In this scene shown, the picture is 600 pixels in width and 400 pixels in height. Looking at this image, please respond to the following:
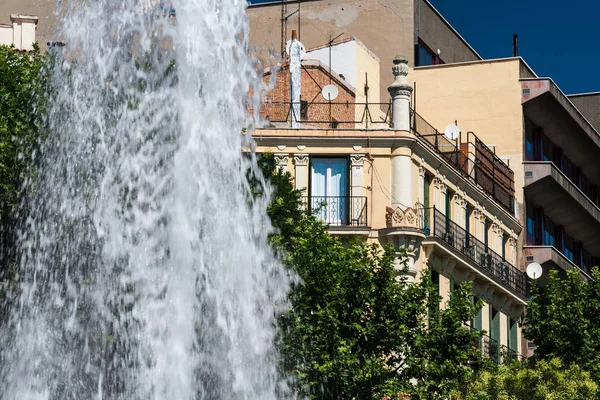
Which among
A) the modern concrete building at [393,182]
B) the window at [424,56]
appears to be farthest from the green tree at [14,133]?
the window at [424,56]

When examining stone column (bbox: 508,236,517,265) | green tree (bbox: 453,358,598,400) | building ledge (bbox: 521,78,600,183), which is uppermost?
building ledge (bbox: 521,78,600,183)

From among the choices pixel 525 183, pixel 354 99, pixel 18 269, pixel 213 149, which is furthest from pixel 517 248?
pixel 213 149

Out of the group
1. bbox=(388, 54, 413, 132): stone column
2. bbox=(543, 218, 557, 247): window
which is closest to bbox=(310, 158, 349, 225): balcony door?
bbox=(388, 54, 413, 132): stone column

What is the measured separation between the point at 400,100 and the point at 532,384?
11.2 metres

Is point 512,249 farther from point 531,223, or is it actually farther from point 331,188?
point 331,188

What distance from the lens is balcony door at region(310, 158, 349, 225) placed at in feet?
169

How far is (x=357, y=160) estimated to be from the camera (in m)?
52.2

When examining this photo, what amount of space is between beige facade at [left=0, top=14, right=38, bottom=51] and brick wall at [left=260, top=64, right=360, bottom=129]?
25.7ft

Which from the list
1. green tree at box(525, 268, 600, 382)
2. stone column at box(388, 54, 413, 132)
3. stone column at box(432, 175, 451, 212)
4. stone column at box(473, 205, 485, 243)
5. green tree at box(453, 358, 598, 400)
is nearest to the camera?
green tree at box(453, 358, 598, 400)

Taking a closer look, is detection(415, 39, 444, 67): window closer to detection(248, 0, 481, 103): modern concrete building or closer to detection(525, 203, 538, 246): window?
detection(248, 0, 481, 103): modern concrete building

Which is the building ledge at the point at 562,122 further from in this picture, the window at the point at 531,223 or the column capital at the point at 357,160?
the column capital at the point at 357,160

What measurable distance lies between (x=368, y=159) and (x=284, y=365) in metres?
13.4

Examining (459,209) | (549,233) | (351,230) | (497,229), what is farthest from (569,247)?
(351,230)

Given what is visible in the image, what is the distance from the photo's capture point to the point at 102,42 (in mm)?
33000
